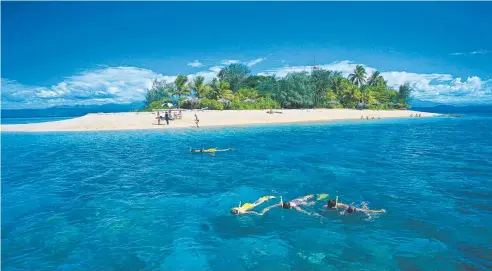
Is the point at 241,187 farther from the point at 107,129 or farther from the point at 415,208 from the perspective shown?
the point at 107,129

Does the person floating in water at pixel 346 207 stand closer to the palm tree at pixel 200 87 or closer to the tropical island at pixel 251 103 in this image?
the tropical island at pixel 251 103

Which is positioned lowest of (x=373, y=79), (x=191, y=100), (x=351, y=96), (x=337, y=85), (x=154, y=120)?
(x=154, y=120)

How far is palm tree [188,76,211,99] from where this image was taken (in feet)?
227

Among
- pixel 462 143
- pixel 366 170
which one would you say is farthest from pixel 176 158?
pixel 462 143

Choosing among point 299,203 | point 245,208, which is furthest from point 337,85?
point 245,208

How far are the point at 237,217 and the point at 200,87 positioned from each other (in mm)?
57845

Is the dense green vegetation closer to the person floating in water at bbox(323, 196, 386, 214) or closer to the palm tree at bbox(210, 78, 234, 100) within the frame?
the palm tree at bbox(210, 78, 234, 100)

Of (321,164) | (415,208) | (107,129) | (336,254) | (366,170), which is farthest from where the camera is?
(107,129)

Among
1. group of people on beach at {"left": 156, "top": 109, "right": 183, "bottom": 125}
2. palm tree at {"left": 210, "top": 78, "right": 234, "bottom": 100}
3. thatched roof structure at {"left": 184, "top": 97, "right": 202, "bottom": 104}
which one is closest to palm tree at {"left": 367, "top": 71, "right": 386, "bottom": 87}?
palm tree at {"left": 210, "top": 78, "right": 234, "bottom": 100}

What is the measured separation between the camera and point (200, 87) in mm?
69125

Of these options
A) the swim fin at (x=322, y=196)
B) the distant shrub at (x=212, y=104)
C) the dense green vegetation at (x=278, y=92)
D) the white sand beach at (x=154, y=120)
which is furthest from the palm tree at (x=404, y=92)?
the swim fin at (x=322, y=196)

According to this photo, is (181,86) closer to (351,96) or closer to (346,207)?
(351,96)

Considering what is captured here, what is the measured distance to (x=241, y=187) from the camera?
737 inches

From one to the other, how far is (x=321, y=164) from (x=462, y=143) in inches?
893
